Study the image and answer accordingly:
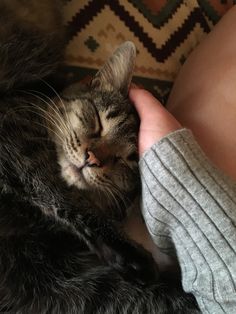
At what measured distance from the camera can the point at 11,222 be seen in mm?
965

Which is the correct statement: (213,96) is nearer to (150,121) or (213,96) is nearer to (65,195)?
(150,121)

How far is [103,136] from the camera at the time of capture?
109 centimetres

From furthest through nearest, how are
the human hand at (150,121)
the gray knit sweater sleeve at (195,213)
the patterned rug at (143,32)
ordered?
the patterned rug at (143,32)
the human hand at (150,121)
the gray knit sweater sleeve at (195,213)

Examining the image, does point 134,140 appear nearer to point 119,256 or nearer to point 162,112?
point 162,112

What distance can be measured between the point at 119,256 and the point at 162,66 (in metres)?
0.67

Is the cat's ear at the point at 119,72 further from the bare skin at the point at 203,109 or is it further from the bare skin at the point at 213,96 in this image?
the bare skin at the point at 213,96

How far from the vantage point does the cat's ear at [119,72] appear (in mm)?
1114

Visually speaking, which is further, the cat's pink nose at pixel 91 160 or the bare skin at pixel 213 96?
the bare skin at pixel 213 96

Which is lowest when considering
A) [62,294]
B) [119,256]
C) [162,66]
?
[62,294]

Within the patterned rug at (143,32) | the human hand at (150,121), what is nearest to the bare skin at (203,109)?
the human hand at (150,121)

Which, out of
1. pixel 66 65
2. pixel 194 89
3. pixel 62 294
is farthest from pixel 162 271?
pixel 66 65

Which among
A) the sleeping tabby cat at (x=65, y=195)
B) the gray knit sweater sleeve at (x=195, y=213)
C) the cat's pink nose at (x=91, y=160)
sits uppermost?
the gray knit sweater sleeve at (x=195, y=213)

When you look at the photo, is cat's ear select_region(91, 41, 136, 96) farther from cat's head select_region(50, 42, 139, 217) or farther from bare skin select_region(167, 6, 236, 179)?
bare skin select_region(167, 6, 236, 179)

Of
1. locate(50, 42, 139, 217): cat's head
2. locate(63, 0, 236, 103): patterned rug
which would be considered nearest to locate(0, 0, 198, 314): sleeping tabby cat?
locate(50, 42, 139, 217): cat's head
